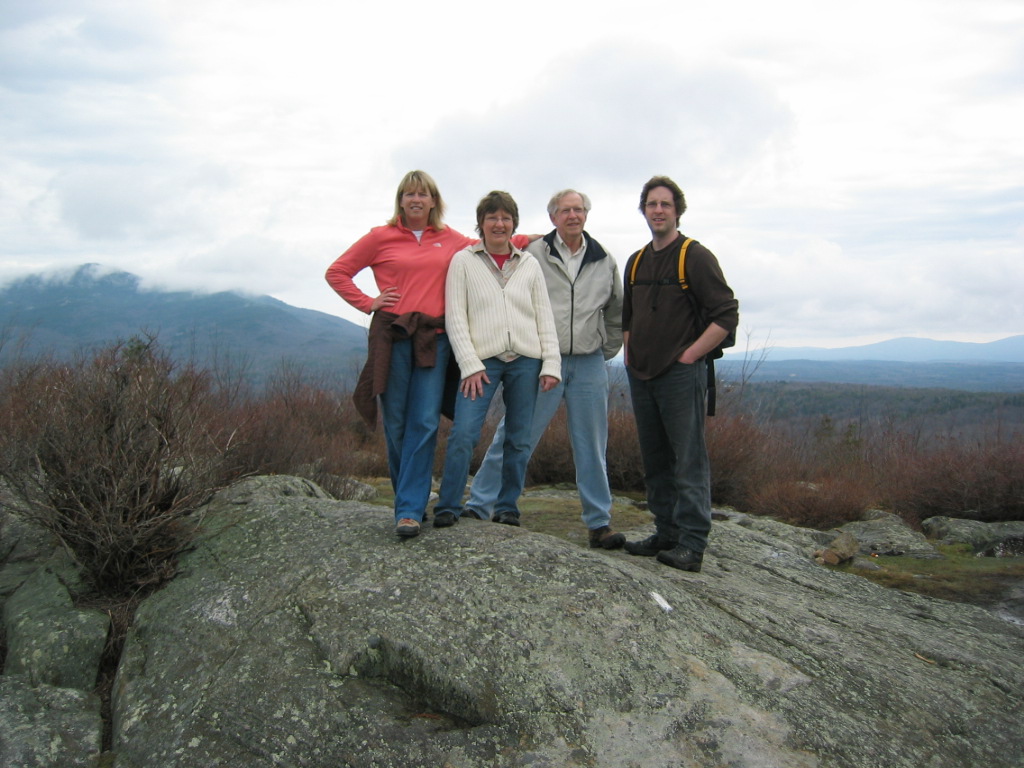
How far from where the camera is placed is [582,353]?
4.58 metres

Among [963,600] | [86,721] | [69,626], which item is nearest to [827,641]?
[963,600]

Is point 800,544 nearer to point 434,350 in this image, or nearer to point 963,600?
point 963,600

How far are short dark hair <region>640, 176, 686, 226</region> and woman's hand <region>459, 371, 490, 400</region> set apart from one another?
1.41 meters

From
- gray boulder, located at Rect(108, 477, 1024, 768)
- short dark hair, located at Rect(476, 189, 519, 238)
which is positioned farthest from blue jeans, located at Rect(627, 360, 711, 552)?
short dark hair, located at Rect(476, 189, 519, 238)

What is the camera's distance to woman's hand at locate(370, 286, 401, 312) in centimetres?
405

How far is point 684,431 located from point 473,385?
1279mm

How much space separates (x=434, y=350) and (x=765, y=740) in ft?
8.03

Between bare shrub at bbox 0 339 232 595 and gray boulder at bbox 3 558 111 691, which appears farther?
bare shrub at bbox 0 339 232 595

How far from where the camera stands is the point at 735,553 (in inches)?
214

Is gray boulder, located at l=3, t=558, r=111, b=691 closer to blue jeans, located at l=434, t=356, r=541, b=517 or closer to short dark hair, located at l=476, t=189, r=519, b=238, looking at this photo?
blue jeans, located at l=434, t=356, r=541, b=517

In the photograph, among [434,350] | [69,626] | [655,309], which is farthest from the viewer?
[655,309]

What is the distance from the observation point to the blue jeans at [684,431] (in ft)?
13.9

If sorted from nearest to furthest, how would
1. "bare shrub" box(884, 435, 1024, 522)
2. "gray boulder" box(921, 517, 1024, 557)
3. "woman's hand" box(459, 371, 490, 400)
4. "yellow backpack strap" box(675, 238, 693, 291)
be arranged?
"woman's hand" box(459, 371, 490, 400), "yellow backpack strap" box(675, 238, 693, 291), "gray boulder" box(921, 517, 1024, 557), "bare shrub" box(884, 435, 1024, 522)

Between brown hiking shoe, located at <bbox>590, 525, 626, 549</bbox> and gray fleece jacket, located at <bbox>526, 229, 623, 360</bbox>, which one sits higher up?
gray fleece jacket, located at <bbox>526, 229, 623, 360</bbox>
